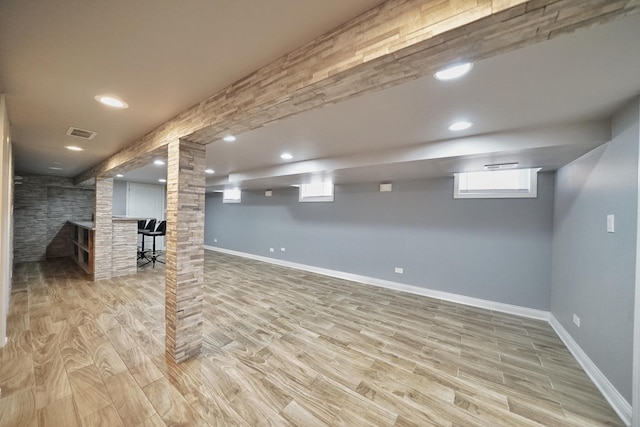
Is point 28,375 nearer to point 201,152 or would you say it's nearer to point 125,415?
point 125,415

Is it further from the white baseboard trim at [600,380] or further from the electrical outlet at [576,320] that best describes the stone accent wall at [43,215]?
the electrical outlet at [576,320]

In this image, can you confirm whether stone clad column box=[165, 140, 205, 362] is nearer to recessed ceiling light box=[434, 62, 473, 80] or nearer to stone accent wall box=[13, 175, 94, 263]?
recessed ceiling light box=[434, 62, 473, 80]

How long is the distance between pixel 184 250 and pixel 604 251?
3.84 m

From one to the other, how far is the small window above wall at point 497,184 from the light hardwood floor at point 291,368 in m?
1.86

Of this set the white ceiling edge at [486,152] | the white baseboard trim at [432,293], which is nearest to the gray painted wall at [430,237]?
the white baseboard trim at [432,293]

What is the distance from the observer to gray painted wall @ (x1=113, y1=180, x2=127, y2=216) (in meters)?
7.36

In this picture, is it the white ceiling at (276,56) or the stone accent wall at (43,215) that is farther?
the stone accent wall at (43,215)

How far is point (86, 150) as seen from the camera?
3.59 metres

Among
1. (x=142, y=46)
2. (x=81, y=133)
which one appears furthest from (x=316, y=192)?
(x=142, y=46)

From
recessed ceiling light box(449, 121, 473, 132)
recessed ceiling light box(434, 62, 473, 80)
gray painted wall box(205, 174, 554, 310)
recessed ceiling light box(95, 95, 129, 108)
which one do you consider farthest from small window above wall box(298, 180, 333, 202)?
recessed ceiling light box(434, 62, 473, 80)

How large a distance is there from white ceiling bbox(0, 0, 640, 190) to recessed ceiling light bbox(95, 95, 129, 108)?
0.07 m

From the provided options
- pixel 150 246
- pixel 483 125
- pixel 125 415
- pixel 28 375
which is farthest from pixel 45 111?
pixel 150 246

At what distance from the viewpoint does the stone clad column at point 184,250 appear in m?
2.12

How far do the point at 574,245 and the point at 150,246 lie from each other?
1047 centimetres
